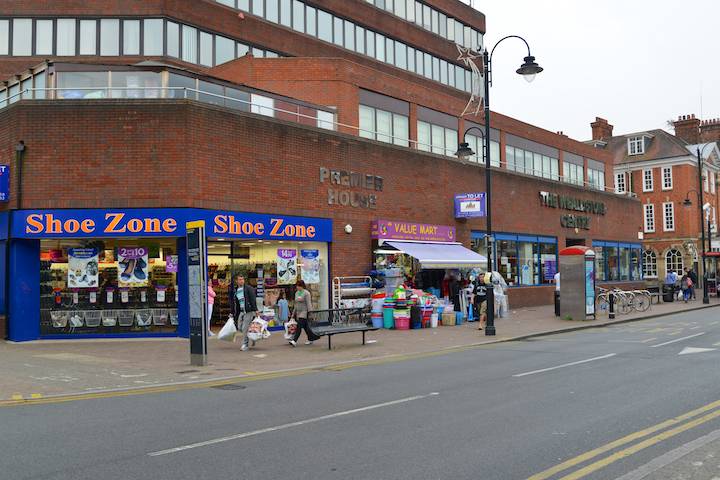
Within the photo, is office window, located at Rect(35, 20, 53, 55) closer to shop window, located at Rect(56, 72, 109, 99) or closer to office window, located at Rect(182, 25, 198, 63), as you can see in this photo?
office window, located at Rect(182, 25, 198, 63)

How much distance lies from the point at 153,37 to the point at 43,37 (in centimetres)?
522

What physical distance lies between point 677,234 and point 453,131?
36945mm

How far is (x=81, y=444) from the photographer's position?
695cm

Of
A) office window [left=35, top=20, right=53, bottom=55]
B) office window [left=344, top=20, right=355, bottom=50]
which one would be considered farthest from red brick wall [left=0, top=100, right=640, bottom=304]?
office window [left=344, top=20, right=355, bottom=50]

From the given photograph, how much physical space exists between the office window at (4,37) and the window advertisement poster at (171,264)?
18363mm

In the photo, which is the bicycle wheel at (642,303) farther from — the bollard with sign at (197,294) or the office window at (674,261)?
the office window at (674,261)

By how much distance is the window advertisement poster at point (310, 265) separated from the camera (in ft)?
69.9

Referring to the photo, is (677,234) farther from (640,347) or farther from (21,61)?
(21,61)

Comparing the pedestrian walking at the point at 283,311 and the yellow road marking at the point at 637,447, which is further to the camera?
the pedestrian walking at the point at 283,311

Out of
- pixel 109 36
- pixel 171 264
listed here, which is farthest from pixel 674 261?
pixel 171 264

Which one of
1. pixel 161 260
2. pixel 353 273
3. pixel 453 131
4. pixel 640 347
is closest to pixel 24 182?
pixel 161 260

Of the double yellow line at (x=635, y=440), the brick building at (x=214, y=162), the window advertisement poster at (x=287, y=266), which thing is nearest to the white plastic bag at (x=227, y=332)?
the brick building at (x=214, y=162)

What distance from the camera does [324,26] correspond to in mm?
35125

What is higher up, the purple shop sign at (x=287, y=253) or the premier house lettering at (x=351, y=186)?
the premier house lettering at (x=351, y=186)
